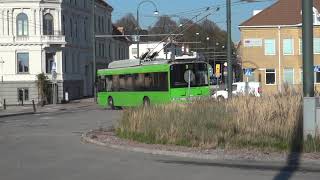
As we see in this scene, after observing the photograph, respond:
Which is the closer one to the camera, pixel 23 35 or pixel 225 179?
pixel 225 179

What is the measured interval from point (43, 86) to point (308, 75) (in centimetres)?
→ 5237

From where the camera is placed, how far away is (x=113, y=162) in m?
14.8

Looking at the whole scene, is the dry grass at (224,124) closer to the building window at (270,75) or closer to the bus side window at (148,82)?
the bus side window at (148,82)

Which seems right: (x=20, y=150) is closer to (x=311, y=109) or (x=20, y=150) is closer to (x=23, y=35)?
(x=311, y=109)

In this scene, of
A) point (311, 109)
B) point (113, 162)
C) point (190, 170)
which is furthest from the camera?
point (311, 109)

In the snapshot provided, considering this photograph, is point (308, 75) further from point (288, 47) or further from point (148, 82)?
point (288, 47)

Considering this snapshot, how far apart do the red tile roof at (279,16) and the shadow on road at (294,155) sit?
2223 inches

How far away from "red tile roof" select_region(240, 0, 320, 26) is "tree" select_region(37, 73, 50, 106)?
23.3 meters

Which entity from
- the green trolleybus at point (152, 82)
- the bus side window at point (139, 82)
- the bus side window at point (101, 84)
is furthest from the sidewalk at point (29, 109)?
the bus side window at point (139, 82)

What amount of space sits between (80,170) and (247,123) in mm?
5919

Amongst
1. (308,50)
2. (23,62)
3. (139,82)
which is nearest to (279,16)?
(23,62)

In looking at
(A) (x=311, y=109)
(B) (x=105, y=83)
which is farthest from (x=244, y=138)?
(B) (x=105, y=83)

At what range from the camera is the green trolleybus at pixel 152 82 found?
39.2 m

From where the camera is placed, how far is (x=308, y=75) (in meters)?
16.0
